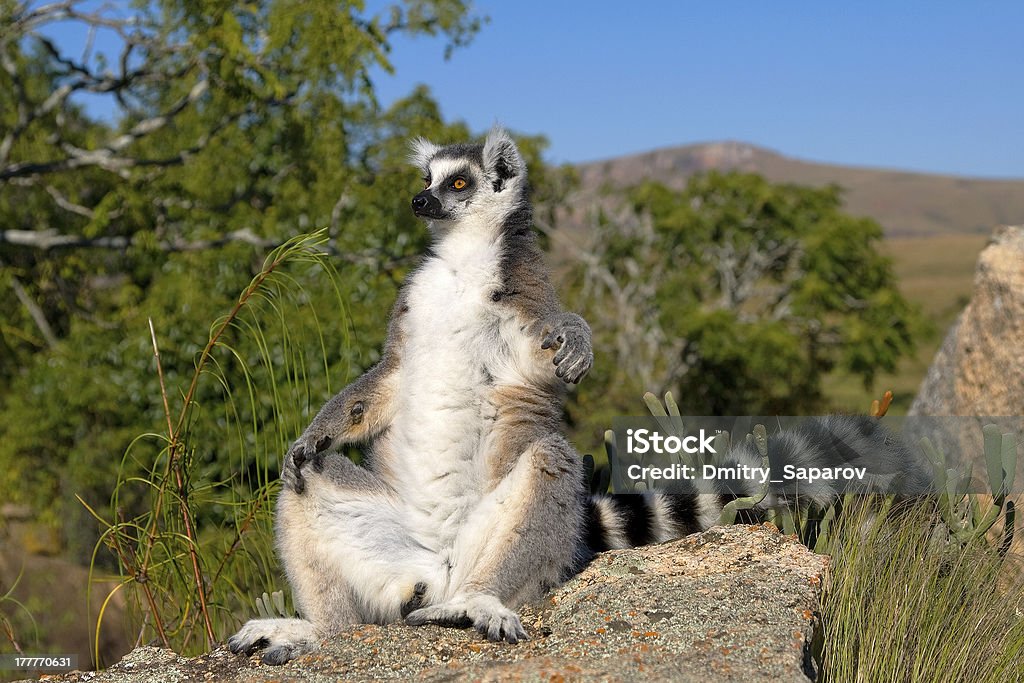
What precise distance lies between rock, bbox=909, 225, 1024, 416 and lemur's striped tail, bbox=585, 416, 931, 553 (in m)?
2.15

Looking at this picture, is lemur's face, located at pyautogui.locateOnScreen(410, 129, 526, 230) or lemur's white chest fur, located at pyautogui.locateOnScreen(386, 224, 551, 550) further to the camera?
lemur's face, located at pyautogui.locateOnScreen(410, 129, 526, 230)

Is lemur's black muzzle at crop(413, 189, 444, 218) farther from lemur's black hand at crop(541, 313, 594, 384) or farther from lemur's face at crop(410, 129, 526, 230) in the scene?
lemur's black hand at crop(541, 313, 594, 384)

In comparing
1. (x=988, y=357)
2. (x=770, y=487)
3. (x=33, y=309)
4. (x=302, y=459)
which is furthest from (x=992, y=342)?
(x=33, y=309)

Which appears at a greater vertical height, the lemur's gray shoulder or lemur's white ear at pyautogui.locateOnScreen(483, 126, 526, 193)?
lemur's white ear at pyautogui.locateOnScreen(483, 126, 526, 193)

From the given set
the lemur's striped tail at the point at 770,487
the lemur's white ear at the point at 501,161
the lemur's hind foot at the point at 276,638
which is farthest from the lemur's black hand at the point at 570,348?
the lemur's hind foot at the point at 276,638

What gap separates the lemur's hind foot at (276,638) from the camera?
121 inches

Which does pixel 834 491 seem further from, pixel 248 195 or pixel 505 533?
pixel 248 195

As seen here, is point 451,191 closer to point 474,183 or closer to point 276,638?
point 474,183

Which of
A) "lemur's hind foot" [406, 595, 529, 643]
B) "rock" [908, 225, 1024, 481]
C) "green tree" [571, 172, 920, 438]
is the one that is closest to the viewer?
"lemur's hind foot" [406, 595, 529, 643]

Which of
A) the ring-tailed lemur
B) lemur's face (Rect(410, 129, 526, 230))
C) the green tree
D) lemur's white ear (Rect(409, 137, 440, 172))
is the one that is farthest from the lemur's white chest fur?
the green tree

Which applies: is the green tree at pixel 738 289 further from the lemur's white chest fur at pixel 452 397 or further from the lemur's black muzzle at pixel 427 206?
the lemur's white chest fur at pixel 452 397

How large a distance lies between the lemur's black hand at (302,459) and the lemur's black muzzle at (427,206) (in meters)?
0.92

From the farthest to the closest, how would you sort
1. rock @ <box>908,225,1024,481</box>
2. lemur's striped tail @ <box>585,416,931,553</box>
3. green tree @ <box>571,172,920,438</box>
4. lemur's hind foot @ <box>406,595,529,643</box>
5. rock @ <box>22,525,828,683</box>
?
green tree @ <box>571,172,920,438</box> → rock @ <box>908,225,1024,481</box> → lemur's striped tail @ <box>585,416,931,553</box> → lemur's hind foot @ <box>406,595,529,643</box> → rock @ <box>22,525,828,683</box>

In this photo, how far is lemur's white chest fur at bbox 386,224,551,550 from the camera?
10.8 feet
